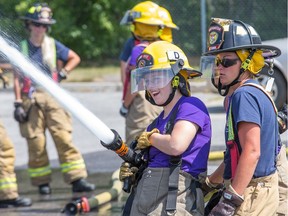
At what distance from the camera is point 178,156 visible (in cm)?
426

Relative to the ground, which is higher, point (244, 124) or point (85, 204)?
point (244, 124)

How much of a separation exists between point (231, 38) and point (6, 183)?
13.8 feet

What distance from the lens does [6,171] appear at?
7941 mm

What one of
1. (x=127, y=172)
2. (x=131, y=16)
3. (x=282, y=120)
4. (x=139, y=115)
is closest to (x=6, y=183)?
(x=139, y=115)

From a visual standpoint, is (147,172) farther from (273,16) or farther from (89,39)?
(89,39)

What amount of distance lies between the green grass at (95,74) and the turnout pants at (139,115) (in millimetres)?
10424

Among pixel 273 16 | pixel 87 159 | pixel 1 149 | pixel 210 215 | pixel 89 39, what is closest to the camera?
pixel 210 215

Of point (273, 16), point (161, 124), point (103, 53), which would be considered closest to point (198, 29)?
point (273, 16)

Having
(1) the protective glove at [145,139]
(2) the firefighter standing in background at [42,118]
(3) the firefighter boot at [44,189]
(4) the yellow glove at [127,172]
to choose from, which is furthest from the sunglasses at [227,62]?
(3) the firefighter boot at [44,189]

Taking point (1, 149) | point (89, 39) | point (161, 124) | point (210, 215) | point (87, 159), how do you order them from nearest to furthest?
point (210, 215), point (161, 124), point (1, 149), point (87, 159), point (89, 39)

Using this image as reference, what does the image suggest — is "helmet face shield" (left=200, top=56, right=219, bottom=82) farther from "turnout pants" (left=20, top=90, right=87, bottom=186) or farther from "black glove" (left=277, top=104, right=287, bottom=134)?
"turnout pants" (left=20, top=90, right=87, bottom=186)

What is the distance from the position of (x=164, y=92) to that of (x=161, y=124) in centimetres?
19

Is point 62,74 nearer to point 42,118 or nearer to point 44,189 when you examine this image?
point 42,118

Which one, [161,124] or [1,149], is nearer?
[161,124]
